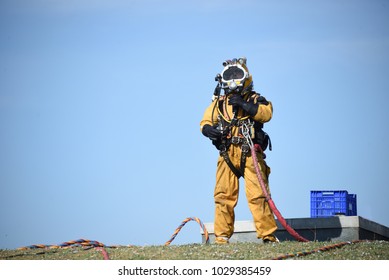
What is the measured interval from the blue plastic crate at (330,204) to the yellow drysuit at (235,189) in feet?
5.74

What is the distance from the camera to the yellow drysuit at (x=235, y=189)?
9.66 meters

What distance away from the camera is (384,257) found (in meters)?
8.36

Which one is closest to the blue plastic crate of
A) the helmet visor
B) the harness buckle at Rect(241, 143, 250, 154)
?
the harness buckle at Rect(241, 143, 250, 154)

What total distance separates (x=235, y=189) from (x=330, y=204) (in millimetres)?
2135

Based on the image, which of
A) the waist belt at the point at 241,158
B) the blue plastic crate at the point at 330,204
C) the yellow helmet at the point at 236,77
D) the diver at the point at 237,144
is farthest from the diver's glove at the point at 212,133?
the blue plastic crate at the point at 330,204

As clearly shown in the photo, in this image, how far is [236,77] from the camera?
9.95 metres

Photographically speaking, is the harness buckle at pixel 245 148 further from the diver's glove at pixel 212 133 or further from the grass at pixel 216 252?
the grass at pixel 216 252

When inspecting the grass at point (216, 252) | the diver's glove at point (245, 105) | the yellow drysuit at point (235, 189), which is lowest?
the grass at point (216, 252)

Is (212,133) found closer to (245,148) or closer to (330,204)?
(245,148)

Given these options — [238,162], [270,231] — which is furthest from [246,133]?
[270,231]
